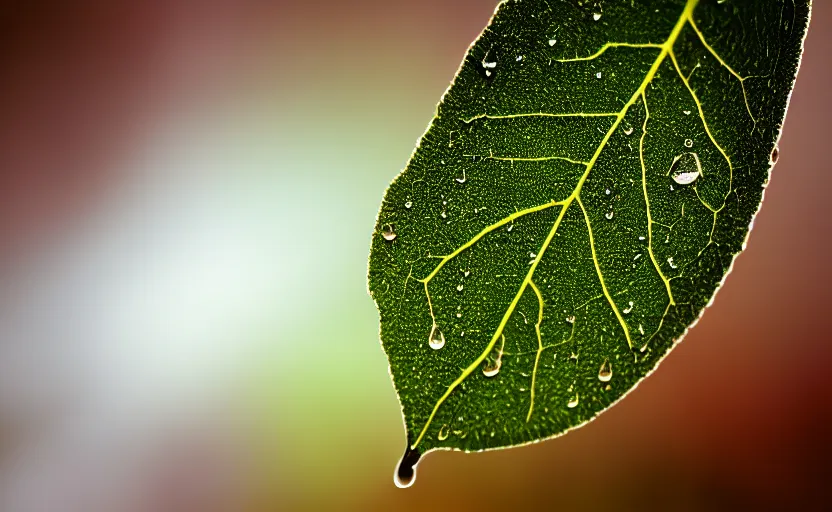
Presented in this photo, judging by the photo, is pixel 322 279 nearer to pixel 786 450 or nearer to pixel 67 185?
pixel 67 185

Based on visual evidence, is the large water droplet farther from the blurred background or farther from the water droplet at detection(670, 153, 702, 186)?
the blurred background

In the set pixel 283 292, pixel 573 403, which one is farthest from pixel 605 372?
pixel 283 292

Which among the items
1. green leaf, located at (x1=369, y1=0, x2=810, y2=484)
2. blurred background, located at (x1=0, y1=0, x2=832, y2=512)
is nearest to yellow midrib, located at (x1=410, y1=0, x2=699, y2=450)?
green leaf, located at (x1=369, y1=0, x2=810, y2=484)

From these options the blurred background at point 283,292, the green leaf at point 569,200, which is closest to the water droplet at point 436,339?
the green leaf at point 569,200

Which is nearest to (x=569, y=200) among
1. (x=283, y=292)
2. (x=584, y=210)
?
(x=584, y=210)

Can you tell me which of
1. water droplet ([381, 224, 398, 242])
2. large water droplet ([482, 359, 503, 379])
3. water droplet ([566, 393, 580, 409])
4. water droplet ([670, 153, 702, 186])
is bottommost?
water droplet ([566, 393, 580, 409])

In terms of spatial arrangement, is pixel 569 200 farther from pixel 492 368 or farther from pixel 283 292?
pixel 283 292

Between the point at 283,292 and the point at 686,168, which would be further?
the point at 283,292
